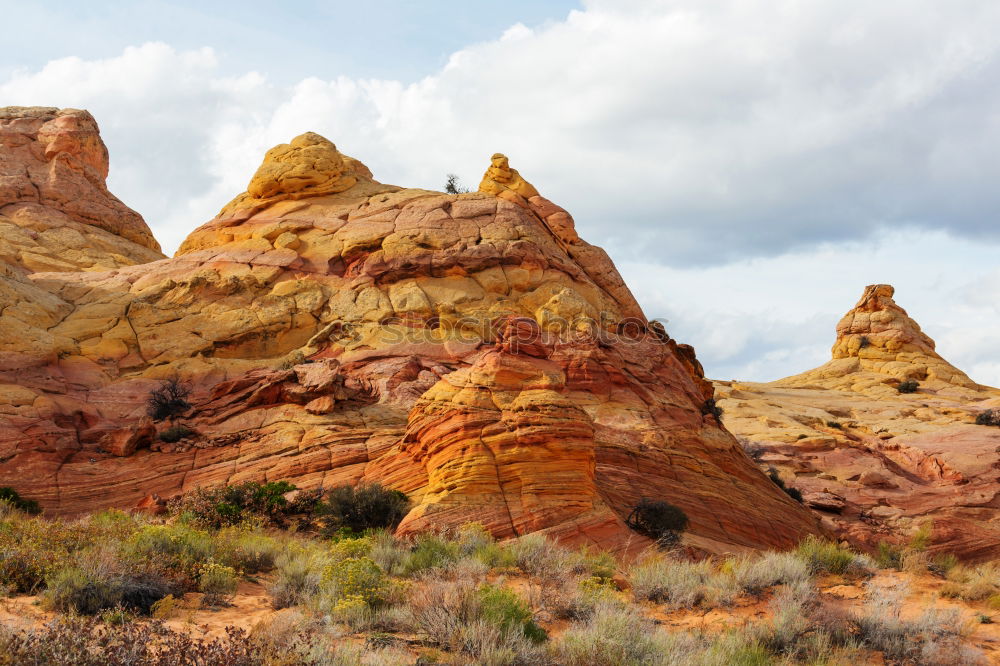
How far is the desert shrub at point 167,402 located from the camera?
79.2 ft

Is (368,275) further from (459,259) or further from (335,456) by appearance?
(335,456)

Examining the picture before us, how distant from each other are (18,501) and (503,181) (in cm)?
2181

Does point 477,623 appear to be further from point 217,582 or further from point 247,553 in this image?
point 247,553

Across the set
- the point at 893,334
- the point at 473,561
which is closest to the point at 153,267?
the point at 473,561

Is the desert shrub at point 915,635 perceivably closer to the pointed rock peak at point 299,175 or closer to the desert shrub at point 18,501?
the desert shrub at point 18,501

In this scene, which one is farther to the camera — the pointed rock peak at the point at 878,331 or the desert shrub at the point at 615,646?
the pointed rock peak at the point at 878,331

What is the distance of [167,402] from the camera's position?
79.9 feet

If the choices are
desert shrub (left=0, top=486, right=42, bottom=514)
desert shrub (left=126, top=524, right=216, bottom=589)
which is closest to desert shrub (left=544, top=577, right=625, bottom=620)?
desert shrub (left=126, top=524, right=216, bottom=589)

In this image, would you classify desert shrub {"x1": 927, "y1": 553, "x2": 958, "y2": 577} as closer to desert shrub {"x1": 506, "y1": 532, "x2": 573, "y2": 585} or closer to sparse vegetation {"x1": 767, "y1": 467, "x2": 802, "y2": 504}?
desert shrub {"x1": 506, "y1": 532, "x2": 573, "y2": 585}

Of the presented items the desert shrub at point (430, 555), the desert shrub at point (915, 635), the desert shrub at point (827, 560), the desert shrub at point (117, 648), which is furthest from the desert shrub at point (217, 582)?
the desert shrub at point (827, 560)

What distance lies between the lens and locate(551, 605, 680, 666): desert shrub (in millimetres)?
9172

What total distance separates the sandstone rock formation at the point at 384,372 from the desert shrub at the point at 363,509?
2.89 feet

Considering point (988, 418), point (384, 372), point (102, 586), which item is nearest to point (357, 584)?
point (102, 586)

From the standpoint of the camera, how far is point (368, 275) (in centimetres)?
3008
